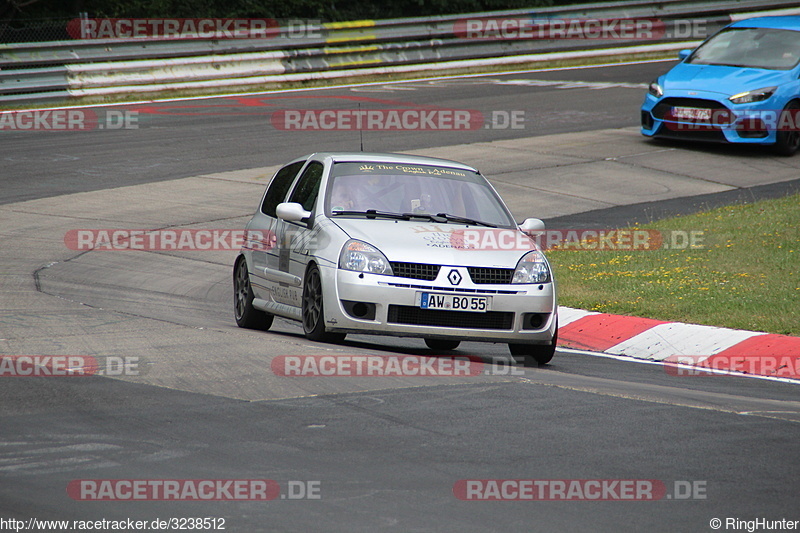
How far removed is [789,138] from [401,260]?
43.4ft

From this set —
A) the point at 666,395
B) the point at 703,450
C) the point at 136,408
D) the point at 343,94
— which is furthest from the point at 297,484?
the point at 343,94

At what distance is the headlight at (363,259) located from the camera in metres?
8.41

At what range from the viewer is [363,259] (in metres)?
8.45

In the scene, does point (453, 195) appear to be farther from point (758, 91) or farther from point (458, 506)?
point (758, 91)

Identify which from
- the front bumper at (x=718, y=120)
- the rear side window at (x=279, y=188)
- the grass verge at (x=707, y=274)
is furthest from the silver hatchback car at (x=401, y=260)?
the front bumper at (x=718, y=120)

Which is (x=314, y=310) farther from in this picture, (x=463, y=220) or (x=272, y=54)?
(x=272, y=54)

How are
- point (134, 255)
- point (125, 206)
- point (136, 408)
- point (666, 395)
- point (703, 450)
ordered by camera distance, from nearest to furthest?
1. point (703, 450)
2. point (136, 408)
3. point (666, 395)
4. point (134, 255)
5. point (125, 206)

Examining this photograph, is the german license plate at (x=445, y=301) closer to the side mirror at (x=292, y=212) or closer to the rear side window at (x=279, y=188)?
the side mirror at (x=292, y=212)

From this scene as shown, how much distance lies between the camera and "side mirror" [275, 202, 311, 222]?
9.12 meters

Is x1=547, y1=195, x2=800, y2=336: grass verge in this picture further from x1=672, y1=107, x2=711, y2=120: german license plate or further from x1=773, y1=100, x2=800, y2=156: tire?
x1=773, y1=100, x2=800, y2=156: tire

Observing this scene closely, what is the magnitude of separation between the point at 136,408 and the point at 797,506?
3.38 m

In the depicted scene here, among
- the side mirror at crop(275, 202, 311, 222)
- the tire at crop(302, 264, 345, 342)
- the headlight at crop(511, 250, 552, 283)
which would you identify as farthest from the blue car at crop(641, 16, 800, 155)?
the tire at crop(302, 264, 345, 342)

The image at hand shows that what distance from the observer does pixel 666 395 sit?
24.2 ft

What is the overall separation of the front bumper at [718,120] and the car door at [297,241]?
10810 mm
